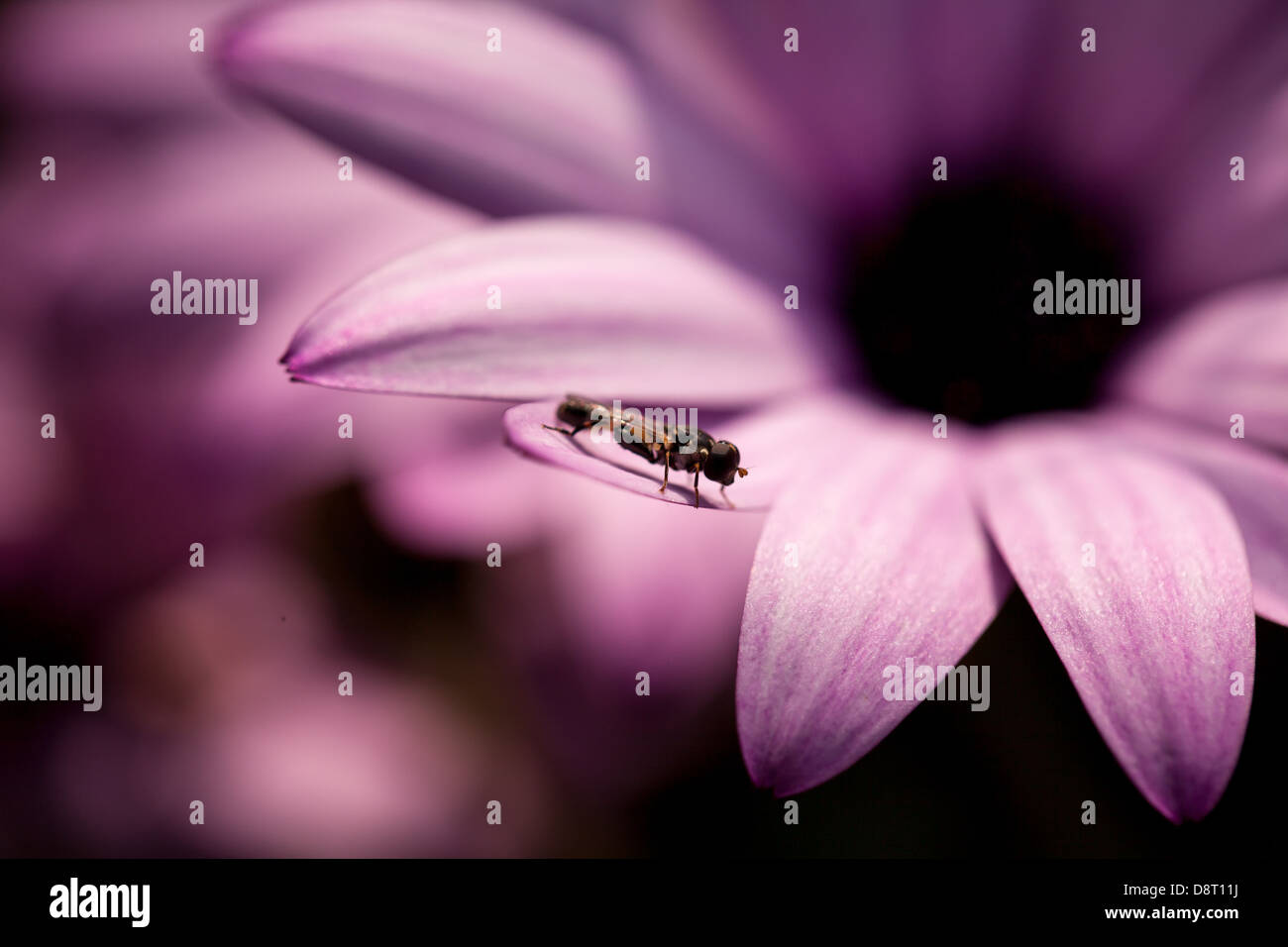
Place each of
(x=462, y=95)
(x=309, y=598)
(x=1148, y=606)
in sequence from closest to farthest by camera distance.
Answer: (x=1148, y=606) < (x=462, y=95) < (x=309, y=598)

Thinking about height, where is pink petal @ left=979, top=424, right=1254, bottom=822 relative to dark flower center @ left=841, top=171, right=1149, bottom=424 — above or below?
below

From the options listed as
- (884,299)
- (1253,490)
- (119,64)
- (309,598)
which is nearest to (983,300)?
(884,299)

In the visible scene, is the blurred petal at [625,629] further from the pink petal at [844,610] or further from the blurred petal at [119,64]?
the blurred petal at [119,64]

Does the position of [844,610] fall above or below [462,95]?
below

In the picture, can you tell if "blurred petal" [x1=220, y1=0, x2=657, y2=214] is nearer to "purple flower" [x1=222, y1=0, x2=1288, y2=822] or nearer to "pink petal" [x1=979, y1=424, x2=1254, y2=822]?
"purple flower" [x1=222, y1=0, x2=1288, y2=822]

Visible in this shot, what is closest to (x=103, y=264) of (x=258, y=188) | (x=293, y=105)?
(x=258, y=188)

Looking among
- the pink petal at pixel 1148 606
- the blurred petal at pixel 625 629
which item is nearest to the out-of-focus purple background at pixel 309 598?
the blurred petal at pixel 625 629

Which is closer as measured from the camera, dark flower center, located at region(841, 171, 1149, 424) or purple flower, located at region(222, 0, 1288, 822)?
purple flower, located at region(222, 0, 1288, 822)

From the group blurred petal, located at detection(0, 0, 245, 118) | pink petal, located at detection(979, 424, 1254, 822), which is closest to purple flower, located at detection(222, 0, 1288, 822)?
pink petal, located at detection(979, 424, 1254, 822)

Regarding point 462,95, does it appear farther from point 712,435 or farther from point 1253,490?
point 1253,490
